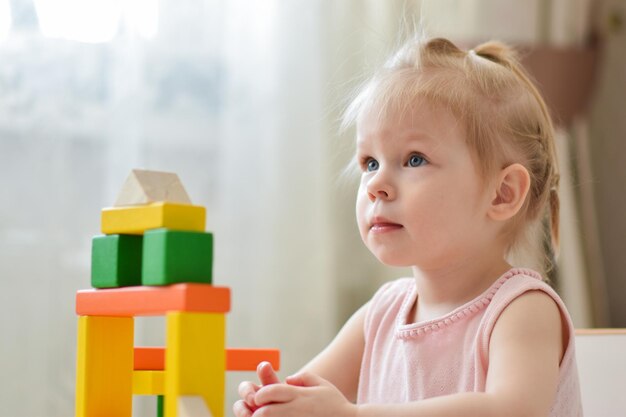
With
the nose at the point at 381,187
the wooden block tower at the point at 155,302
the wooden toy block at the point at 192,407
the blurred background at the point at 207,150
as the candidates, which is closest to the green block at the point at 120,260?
the wooden block tower at the point at 155,302

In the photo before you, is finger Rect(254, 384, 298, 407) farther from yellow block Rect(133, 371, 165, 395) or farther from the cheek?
the cheek

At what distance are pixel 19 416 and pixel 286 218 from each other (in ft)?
2.03

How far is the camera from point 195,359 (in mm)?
559

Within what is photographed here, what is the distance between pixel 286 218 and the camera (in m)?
1.71

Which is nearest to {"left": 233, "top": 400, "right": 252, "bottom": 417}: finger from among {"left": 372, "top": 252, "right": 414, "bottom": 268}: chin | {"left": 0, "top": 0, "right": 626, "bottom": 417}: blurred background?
{"left": 372, "top": 252, "right": 414, "bottom": 268}: chin

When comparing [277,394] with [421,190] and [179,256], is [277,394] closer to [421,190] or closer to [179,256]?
[179,256]

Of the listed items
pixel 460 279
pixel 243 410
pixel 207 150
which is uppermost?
pixel 207 150

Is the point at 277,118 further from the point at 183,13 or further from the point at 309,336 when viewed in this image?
the point at 309,336

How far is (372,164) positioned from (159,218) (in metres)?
0.35

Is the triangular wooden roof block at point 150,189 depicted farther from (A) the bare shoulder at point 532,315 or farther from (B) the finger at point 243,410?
(A) the bare shoulder at point 532,315

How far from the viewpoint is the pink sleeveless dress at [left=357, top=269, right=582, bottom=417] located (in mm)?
801

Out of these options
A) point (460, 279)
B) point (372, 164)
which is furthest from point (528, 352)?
point (372, 164)

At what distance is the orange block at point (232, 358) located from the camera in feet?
2.59

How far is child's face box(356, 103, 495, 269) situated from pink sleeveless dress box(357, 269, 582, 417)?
7cm
